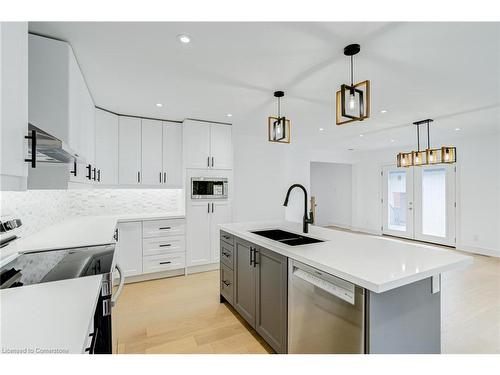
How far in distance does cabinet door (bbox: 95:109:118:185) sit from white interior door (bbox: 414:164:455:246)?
6.60m

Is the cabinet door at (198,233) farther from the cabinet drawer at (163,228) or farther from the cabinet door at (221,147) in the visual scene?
the cabinet door at (221,147)

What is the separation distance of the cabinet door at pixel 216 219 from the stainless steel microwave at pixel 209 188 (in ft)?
0.44

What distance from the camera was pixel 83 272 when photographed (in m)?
1.44

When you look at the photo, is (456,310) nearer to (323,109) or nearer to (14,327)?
(323,109)

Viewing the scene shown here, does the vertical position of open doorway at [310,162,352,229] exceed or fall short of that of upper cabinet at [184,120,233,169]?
it falls short

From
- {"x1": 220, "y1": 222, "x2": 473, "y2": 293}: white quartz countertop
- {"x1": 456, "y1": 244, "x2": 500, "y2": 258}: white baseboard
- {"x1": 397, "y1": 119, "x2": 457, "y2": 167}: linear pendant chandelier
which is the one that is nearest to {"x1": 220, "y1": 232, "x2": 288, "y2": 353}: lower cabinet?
{"x1": 220, "y1": 222, "x2": 473, "y2": 293}: white quartz countertop

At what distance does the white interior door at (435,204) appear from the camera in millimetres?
5545

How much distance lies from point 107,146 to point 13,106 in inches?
114

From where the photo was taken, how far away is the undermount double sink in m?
2.19

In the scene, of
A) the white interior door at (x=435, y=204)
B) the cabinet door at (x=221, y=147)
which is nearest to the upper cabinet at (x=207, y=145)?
the cabinet door at (x=221, y=147)

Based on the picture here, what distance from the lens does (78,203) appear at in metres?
Result: 3.71

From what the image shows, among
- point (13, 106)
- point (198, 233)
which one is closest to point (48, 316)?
point (13, 106)

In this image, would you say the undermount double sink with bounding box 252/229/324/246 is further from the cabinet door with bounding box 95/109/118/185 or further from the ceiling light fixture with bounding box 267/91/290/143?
the cabinet door with bounding box 95/109/118/185
